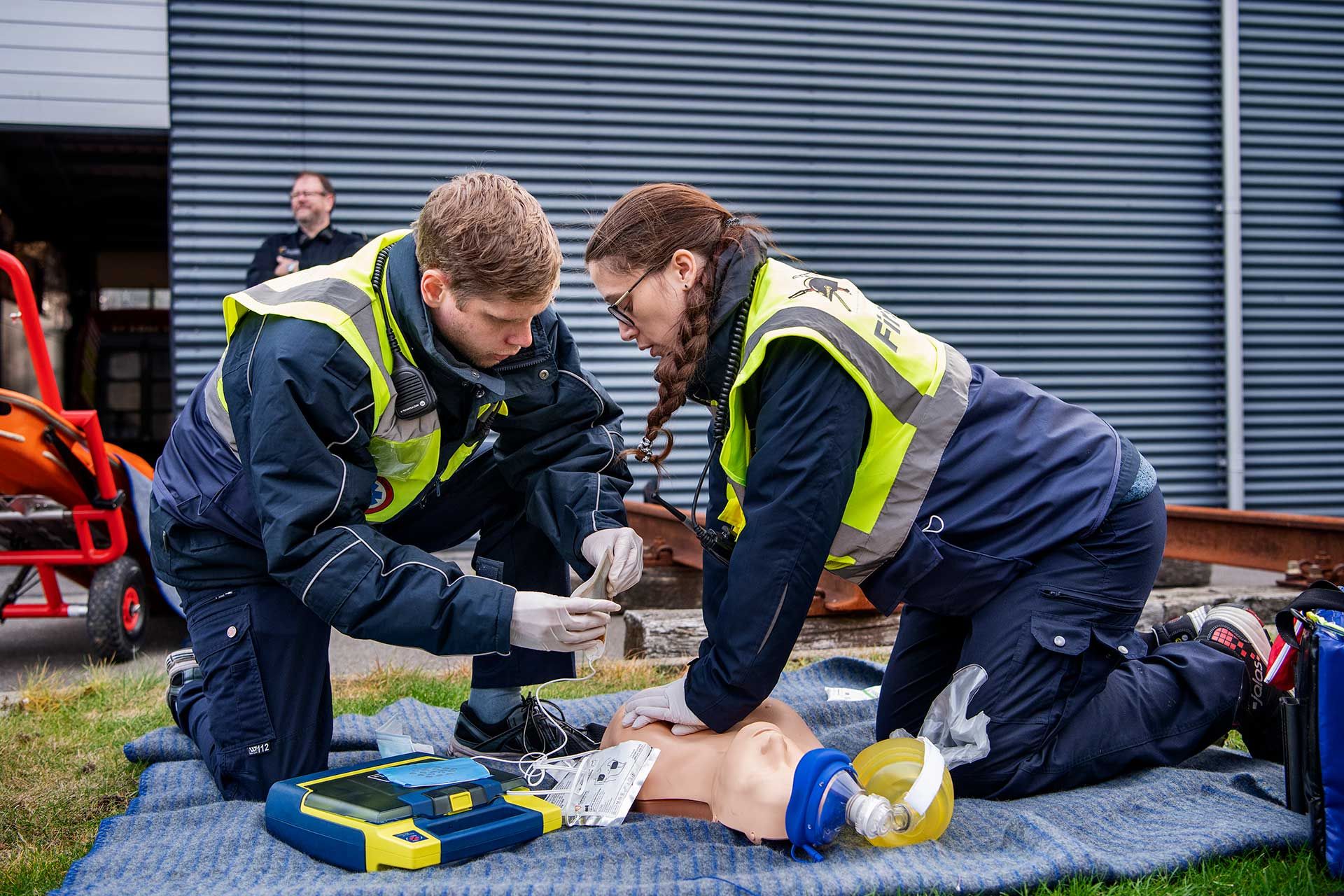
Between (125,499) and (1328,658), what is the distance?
4.69 m

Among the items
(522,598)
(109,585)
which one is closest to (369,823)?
(522,598)

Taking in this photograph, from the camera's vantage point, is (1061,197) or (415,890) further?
(1061,197)

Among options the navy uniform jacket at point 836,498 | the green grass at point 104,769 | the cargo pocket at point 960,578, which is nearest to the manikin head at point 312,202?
the green grass at point 104,769

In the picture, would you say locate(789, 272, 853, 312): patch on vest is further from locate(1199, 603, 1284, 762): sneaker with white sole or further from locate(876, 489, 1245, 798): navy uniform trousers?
locate(1199, 603, 1284, 762): sneaker with white sole

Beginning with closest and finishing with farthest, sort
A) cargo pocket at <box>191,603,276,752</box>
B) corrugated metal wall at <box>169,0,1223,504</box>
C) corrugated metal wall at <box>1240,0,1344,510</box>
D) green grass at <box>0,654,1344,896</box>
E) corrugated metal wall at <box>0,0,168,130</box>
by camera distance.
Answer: green grass at <box>0,654,1344,896</box>
cargo pocket at <box>191,603,276,752</box>
corrugated metal wall at <box>0,0,168,130</box>
corrugated metal wall at <box>169,0,1223,504</box>
corrugated metal wall at <box>1240,0,1344,510</box>

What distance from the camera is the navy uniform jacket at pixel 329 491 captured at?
2426 mm

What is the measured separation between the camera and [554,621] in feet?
8.03

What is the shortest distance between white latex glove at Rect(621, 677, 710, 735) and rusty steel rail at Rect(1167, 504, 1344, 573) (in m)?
3.51

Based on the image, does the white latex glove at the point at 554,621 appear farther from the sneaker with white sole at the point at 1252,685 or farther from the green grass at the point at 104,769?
the sneaker with white sole at the point at 1252,685

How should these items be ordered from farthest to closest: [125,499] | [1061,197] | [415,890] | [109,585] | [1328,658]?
1. [1061,197]
2. [125,499]
3. [109,585]
4. [1328,658]
5. [415,890]

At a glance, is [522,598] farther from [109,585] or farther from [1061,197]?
[1061,197]

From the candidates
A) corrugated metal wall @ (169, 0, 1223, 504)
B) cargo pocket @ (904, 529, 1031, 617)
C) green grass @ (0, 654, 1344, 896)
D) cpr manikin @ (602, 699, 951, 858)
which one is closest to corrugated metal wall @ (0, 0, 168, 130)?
corrugated metal wall @ (169, 0, 1223, 504)

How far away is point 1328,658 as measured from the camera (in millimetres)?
2229

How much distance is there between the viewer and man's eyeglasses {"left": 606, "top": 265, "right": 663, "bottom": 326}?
260 cm
